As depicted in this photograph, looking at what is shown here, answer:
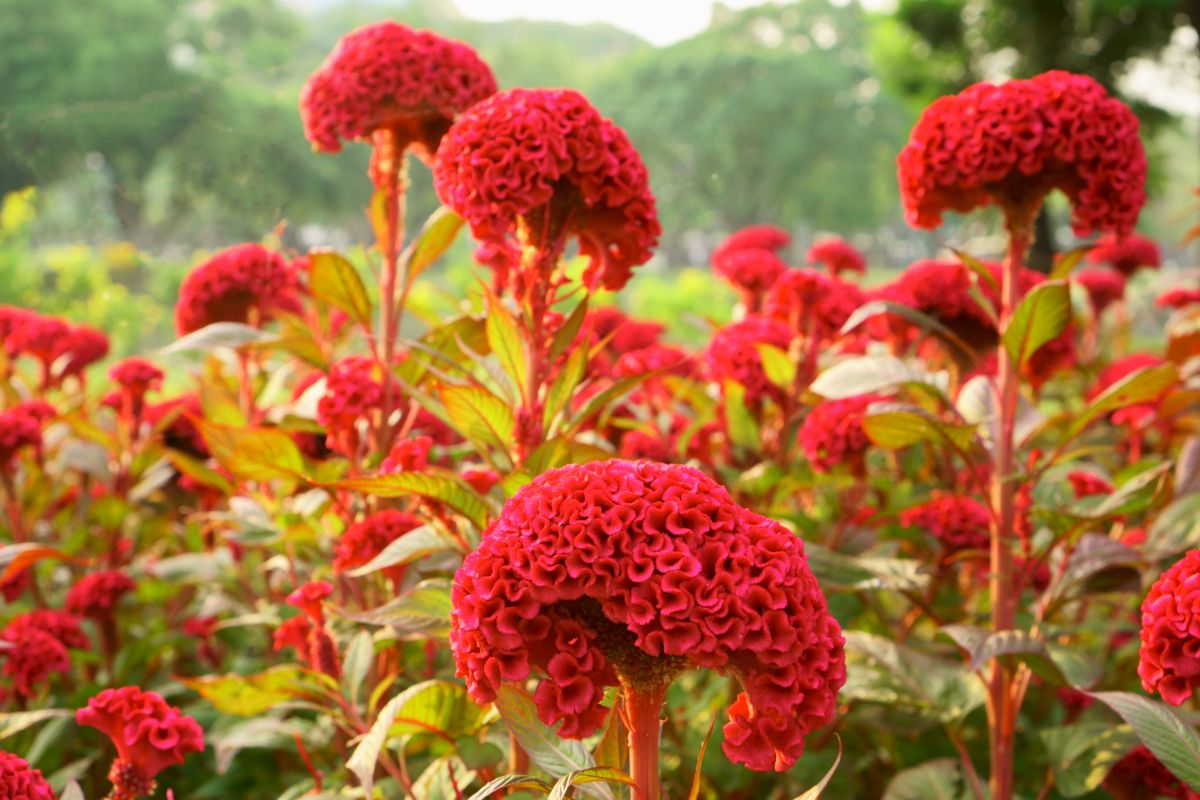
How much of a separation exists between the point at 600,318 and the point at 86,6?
2785 centimetres

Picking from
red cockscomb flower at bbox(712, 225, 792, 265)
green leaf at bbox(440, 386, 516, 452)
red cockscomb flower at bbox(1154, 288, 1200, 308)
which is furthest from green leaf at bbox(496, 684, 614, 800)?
red cockscomb flower at bbox(1154, 288, 1200, 308)

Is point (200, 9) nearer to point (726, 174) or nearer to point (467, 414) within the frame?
point (726, 174)

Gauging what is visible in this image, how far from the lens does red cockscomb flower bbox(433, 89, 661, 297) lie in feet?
5.70

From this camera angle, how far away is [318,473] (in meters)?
2.21

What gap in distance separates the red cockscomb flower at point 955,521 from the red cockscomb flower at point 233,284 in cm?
159

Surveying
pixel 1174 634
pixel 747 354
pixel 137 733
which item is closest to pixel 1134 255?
pixel 747 354

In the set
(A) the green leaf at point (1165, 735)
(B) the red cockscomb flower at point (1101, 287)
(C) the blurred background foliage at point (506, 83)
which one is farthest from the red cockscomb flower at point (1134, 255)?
(A) the green leaf at point (1165, 735)

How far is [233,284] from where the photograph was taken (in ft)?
8.59

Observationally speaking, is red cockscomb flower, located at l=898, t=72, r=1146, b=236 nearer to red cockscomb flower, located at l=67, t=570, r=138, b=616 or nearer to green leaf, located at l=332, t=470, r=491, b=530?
green leaf, located at l=332, t=470, r=491, b=530

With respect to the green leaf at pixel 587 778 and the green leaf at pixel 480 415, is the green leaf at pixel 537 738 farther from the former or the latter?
the green leaf at pixel 480 415

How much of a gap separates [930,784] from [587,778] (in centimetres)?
127

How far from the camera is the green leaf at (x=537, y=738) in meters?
1.33

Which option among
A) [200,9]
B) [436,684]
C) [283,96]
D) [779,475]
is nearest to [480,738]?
[436,684]

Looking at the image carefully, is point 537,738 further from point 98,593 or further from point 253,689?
point 98,593
